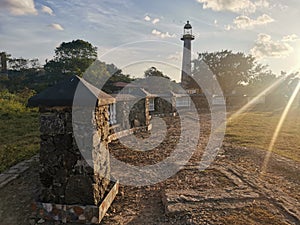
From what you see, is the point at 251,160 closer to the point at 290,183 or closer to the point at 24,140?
the point at 290,183

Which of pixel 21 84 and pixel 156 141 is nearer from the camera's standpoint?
pixel 156 141

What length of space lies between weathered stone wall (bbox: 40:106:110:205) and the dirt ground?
39cm

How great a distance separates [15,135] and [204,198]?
289 inches

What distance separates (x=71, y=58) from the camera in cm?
2809

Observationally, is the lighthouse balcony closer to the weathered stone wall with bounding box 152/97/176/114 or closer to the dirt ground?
the weathered stone wall with bounding box 152/97/176/114

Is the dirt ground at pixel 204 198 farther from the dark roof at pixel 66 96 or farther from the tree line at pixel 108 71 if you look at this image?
the tree line at pixel 108 71

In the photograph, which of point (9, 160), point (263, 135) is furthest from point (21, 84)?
point (263, 135)

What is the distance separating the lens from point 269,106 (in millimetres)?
21469

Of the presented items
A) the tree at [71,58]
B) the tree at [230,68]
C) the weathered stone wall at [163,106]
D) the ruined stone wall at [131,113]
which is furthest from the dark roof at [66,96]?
the tree at [230,68]

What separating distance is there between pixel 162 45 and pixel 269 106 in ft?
55.3

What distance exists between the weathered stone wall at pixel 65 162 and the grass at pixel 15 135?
7.40 feet

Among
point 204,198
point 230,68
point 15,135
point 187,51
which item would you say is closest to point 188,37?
point 187,51

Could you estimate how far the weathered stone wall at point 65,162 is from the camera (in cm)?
291

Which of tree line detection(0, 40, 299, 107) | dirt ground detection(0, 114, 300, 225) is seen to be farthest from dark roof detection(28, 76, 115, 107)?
tree line detection(0, 40, 299, 107)
